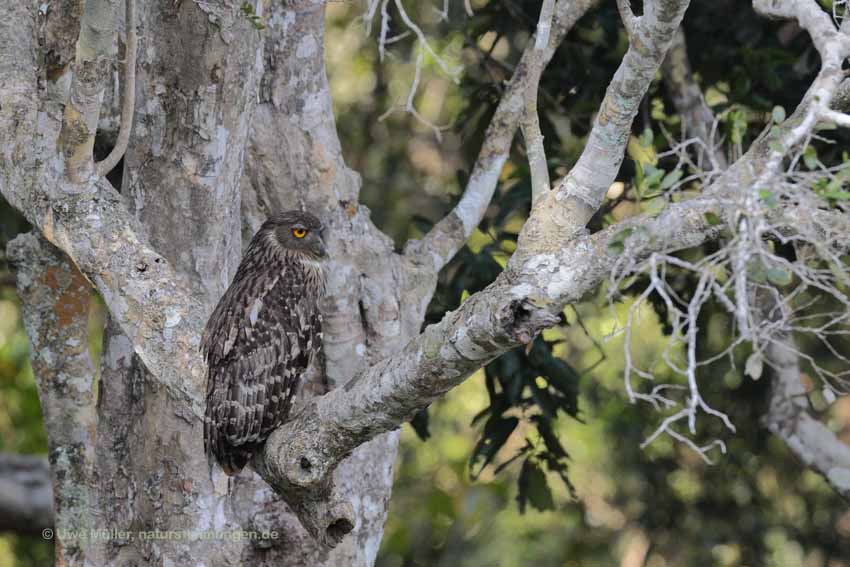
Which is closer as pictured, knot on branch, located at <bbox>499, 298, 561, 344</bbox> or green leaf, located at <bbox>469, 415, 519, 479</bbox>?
knot on branch, located at <bbox>499, 298, 561, 344</bbox>

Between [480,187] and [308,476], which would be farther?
[480,187]

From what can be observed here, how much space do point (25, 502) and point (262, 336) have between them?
12.2 feet

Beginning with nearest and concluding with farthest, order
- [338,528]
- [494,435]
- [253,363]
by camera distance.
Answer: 1. [338,528]
2. [253,363]
3. [494,435]

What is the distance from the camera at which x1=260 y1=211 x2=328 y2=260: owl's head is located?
176 inches

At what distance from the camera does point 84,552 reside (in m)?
4.82

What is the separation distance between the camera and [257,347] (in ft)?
13.8

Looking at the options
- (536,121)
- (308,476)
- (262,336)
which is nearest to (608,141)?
(536,121)

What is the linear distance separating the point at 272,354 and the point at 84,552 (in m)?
1.32

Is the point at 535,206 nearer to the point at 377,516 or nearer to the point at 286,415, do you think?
the point at 286,415

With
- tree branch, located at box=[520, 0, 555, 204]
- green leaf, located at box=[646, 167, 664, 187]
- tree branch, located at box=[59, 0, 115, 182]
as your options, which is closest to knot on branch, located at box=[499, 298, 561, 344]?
green leaf, located at box=[646, 167, 664, 187]

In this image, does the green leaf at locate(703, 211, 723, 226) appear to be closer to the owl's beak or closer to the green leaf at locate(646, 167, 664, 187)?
the green leaf at locate(646, 167, 664, 187)

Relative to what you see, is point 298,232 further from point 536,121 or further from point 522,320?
point 522,320

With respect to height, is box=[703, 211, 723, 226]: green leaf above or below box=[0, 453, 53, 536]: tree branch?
above

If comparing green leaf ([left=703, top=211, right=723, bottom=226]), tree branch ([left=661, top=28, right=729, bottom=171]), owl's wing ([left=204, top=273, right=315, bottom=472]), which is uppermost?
green leaf ([left=703, top=211, right=723, bottom=226])
